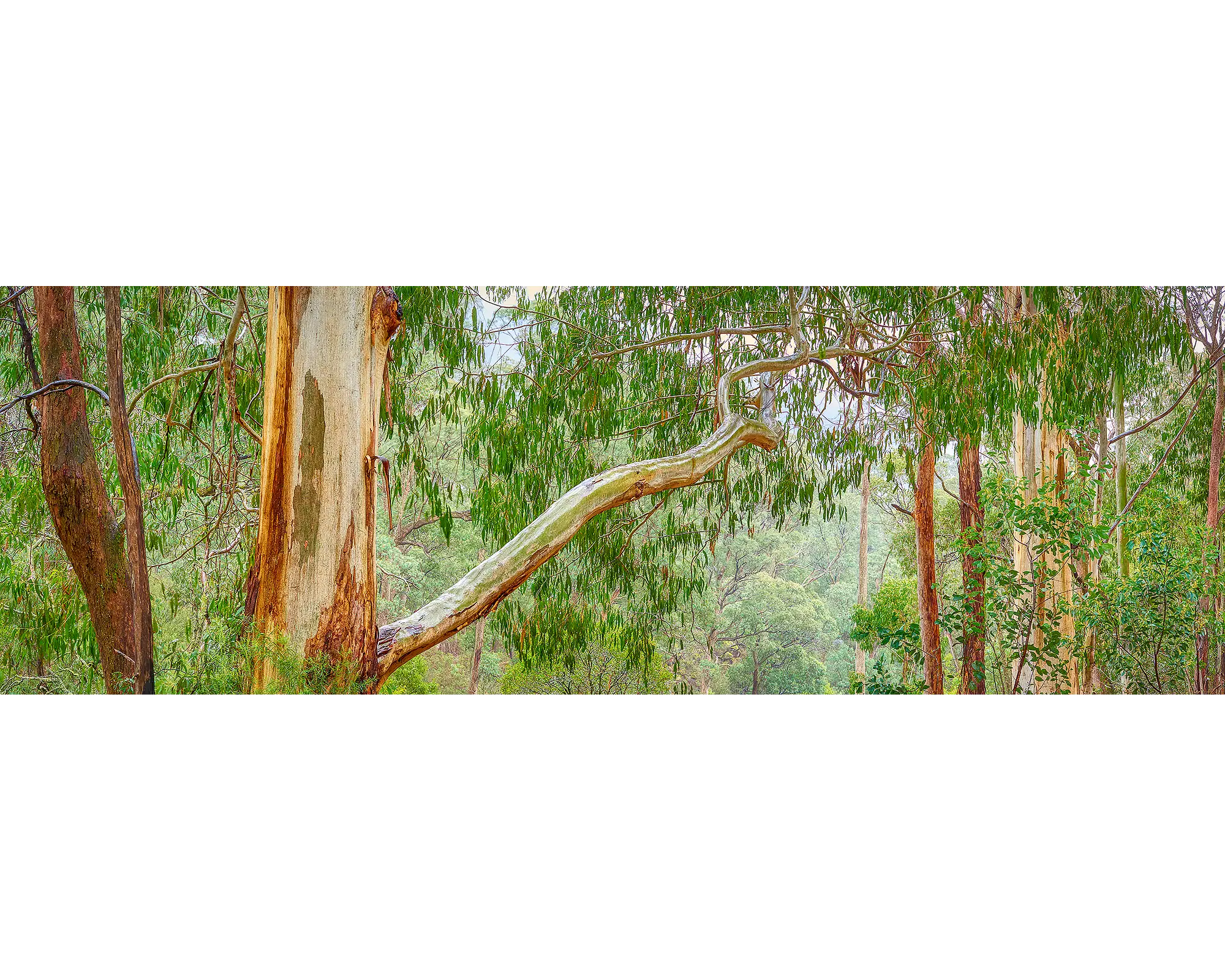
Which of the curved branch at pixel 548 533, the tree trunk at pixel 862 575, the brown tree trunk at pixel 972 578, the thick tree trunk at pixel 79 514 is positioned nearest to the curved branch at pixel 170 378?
the thick tree trunk at pixel 79 514

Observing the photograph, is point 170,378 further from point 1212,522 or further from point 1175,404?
point 1212,522

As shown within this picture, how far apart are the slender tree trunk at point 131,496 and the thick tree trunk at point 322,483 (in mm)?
467

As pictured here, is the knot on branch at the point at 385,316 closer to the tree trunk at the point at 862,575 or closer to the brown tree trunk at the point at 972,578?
the tree trunk at the point at 862,575

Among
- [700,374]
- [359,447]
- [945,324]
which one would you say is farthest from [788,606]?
[359,447]

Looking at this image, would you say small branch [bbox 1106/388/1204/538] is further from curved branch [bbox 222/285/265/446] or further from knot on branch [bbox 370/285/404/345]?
curved branch [bbox 222/285/265/446]

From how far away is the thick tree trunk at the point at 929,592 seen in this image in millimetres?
3449

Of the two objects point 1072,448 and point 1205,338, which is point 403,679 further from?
point 1205,338

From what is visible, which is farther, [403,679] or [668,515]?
[668,515]

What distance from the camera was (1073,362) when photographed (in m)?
3.50

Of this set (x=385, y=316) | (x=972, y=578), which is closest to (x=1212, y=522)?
(x=972, y=578)

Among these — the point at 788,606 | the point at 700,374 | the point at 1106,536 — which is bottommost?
the point at 788,606

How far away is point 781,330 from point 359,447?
1.71 m

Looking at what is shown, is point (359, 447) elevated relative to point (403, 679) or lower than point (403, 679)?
elevated

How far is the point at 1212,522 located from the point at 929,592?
1086mm
